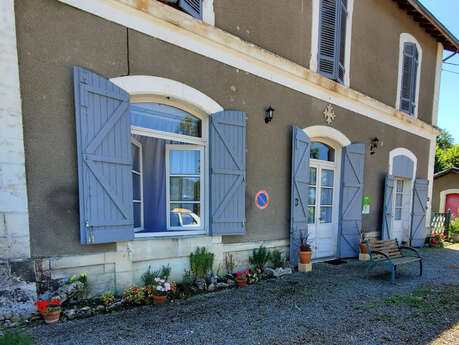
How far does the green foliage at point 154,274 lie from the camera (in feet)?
9.86

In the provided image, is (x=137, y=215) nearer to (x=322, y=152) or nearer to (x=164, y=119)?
(x=164, y=119)

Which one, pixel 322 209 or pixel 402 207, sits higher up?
pixel 322 209

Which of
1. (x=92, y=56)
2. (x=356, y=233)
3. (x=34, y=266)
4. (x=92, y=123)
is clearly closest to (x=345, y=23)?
(x=356, y=233)

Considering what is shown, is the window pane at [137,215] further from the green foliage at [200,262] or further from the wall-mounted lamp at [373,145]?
the wall-mounted lamp at [373,145]

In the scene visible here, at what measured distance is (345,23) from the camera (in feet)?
16.5

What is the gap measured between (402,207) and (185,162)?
22.5 feet

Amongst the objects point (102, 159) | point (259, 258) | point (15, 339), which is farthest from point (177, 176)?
point (15, 339)

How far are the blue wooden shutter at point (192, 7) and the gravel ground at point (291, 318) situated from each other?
3952 millimetres

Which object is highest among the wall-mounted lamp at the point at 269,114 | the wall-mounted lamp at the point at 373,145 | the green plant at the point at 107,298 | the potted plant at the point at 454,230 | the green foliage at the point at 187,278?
the wall-mounted lamp at the point at 269,114

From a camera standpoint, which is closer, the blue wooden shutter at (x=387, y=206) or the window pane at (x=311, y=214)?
the window pane at (x=311, y=214)

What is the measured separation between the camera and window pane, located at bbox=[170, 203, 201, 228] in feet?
11.8

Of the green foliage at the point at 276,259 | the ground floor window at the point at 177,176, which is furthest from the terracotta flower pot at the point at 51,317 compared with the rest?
the green foliage at the point at 276,259

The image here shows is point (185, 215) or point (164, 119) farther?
point (185, 215)

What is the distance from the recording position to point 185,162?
142 inches
